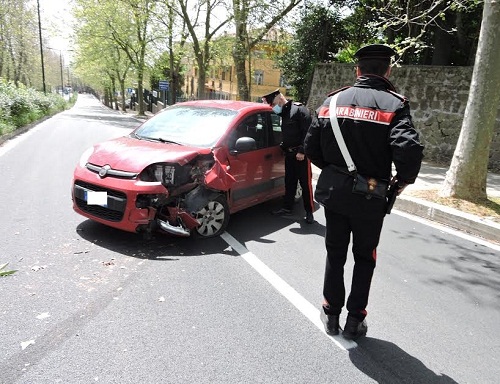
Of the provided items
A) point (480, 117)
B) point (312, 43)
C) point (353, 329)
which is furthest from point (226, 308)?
point (312, 43)

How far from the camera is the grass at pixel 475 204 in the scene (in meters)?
6.11

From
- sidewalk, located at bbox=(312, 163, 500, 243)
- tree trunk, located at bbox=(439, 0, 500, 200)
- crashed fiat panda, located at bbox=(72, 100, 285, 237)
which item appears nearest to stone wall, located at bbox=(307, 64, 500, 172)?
sidewalk, located at bbox=(312, 163, 500, 243)

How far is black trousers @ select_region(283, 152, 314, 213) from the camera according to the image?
5715mm

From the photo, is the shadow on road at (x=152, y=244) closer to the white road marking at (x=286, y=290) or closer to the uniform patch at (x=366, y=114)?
the white road marking at (x=286, y=290)

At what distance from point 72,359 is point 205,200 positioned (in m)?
2.34

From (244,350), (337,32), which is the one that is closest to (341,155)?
(244,350)

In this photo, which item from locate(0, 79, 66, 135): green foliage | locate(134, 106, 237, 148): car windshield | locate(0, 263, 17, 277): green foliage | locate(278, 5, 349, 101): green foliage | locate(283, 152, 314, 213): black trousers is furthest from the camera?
locate(278, 5, 349, 101): green foliage

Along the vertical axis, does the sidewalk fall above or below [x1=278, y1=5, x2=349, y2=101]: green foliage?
below

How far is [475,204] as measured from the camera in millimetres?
6473

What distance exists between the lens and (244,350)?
2.82 metres

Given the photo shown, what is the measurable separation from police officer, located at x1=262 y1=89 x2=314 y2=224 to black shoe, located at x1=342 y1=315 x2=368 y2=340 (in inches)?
109

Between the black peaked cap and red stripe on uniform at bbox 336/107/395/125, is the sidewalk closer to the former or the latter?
the black peaked cap

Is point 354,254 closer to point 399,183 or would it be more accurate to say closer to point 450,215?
point 399,183

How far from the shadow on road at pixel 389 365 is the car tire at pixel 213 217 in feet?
7.66
